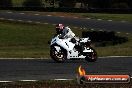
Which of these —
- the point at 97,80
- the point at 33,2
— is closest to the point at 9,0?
the point at 33,2

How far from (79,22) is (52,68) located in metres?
30.2

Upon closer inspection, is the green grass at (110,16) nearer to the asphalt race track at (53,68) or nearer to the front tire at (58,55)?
the asphalt race track at (53,68)

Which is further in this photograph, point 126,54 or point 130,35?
point 130,35

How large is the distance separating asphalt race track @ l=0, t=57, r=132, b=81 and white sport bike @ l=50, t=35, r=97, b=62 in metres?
0.32

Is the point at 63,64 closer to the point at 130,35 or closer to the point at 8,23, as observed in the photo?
the point at 130,35

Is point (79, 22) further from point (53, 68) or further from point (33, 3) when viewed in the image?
point (53, 68)

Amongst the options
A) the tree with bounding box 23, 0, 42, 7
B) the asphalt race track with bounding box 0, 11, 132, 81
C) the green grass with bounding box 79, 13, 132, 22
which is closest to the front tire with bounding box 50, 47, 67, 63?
the asphalt race track with bounding box 0, 11, 132, 81

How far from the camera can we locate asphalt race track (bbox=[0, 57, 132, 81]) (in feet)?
52.3

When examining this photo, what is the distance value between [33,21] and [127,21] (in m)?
9.91

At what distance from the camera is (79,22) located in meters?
48.2

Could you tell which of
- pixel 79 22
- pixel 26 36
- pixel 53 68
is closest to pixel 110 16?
pixel 79 22

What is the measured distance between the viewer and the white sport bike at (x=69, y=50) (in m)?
20.5

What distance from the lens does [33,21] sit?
48219 millimetres

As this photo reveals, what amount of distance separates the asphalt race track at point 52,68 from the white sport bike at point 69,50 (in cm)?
32
